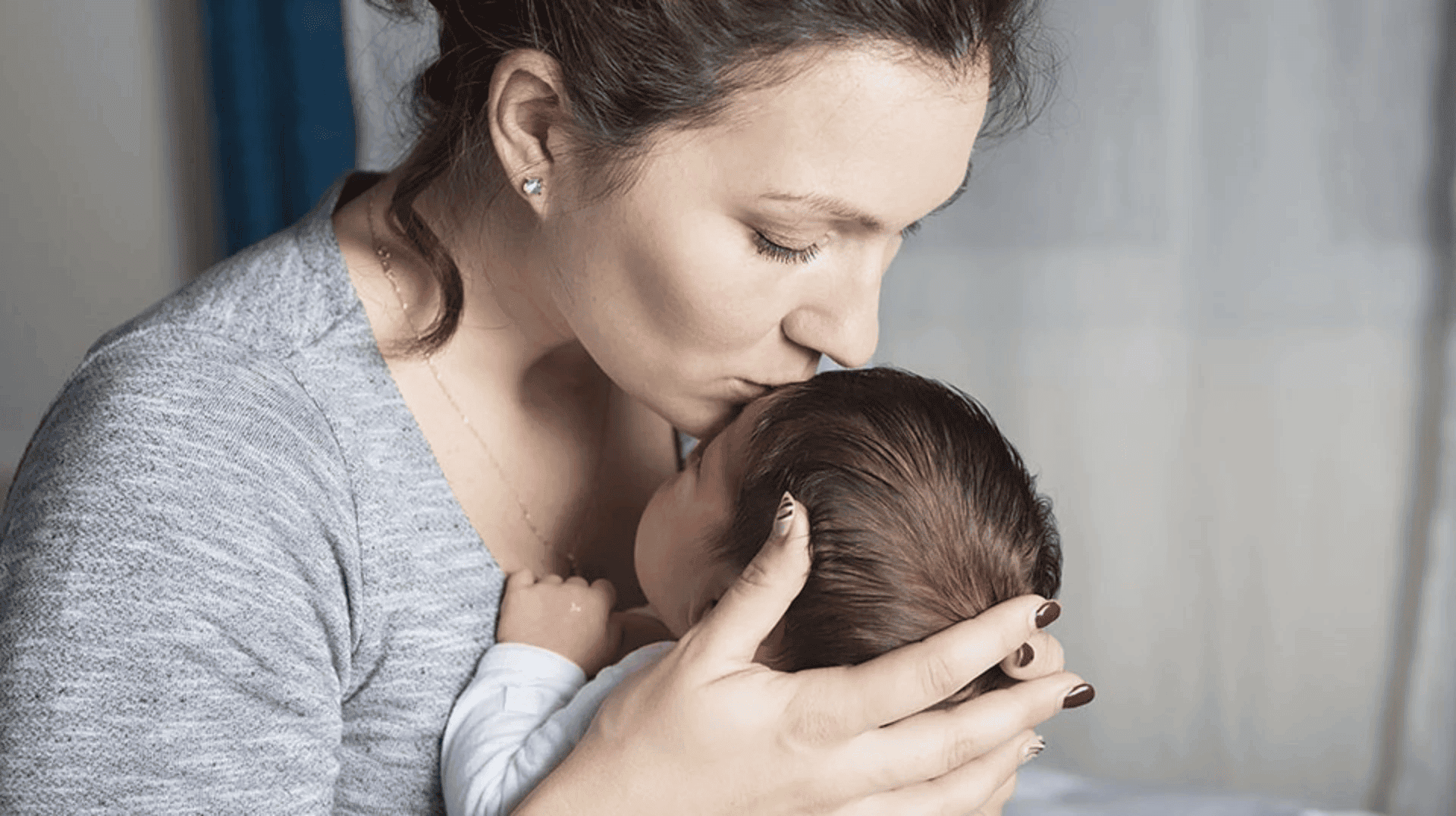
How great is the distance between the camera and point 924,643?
3.23 ft

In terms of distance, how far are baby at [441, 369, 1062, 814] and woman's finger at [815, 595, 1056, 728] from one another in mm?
68

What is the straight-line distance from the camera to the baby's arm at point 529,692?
1.08 metres

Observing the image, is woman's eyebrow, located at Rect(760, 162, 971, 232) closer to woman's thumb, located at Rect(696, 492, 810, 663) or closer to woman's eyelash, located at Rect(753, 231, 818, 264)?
woman's eyelash, located at Rect(753, 231, 818, 264)

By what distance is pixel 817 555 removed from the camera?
3.58 ft

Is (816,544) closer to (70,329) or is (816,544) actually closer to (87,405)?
(87,405)

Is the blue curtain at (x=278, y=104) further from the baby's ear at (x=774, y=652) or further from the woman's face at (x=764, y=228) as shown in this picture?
the baby's ear at (x=774, y=652)

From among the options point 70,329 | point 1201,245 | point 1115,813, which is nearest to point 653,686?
point 1115,813

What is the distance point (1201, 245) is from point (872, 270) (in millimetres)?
1486

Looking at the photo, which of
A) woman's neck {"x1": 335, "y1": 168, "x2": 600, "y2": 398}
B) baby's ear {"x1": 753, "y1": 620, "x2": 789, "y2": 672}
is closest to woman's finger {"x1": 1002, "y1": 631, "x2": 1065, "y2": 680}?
baby's ear {"x1": 753, "y1": 620, "x2": 789, "y2": 672}

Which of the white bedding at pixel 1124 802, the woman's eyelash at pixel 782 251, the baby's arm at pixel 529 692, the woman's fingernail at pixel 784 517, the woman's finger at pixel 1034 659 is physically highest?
the woman's eyelash at pixel 782 251

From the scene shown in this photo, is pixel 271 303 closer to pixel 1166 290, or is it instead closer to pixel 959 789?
pixel 959 789

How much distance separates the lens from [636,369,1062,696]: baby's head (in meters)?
1.07

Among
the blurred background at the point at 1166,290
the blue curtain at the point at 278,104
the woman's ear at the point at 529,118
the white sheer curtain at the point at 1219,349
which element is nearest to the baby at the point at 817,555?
the woman's ear at the point at 529,118

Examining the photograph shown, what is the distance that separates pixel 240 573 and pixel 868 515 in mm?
527
